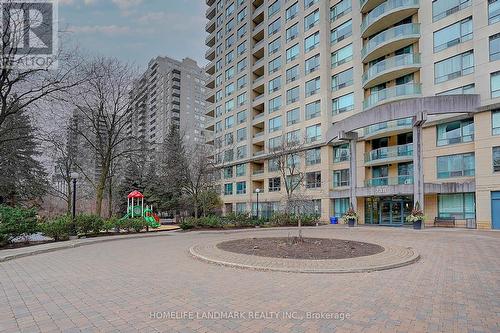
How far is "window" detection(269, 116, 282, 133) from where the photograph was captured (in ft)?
142

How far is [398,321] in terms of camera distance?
5.01 m

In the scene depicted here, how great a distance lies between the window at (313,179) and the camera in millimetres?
37094

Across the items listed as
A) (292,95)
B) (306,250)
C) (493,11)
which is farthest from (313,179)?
(306,250)

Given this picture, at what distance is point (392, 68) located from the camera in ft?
98.1

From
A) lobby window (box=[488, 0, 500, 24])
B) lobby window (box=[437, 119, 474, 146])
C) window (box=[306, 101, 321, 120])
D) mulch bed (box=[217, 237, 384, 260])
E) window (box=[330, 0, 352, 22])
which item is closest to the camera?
mulch bed (box=[217, 237, 384, 260])

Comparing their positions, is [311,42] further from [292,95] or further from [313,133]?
[313,133]

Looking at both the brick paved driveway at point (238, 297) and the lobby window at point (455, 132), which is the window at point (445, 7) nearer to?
the lobby window at point (455, 132)

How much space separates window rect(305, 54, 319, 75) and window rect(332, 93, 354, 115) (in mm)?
4786

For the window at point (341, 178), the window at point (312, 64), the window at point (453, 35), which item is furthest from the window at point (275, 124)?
the window at point (453, 35)

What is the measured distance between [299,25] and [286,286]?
3960cm

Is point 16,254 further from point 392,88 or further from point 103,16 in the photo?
point 392,88

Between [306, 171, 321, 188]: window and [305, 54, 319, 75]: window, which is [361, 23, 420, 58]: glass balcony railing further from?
[306, 171, 321, 188]: window

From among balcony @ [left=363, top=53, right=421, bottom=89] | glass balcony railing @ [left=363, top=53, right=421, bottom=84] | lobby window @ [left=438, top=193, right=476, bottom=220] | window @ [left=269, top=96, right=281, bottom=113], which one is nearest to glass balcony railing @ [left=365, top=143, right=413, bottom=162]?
lobby window @ [left=438, top=193, right=476, bottom=220]

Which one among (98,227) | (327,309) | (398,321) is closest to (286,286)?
(327,309)
